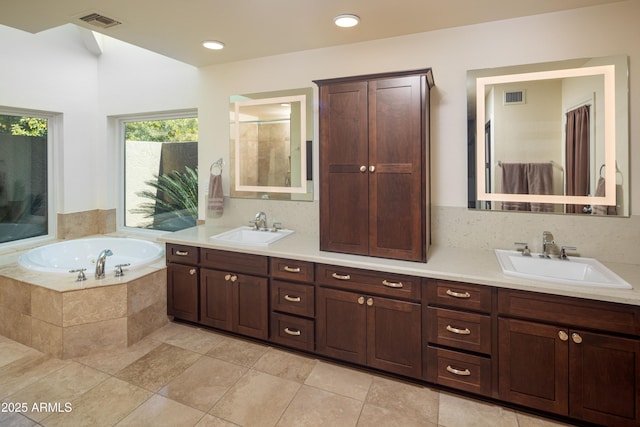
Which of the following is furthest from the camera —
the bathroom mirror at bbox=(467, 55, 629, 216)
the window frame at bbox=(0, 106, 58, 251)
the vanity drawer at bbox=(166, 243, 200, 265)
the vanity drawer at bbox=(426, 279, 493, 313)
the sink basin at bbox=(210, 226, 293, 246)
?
the window frame at bbox=(0, 106, 58, 251)

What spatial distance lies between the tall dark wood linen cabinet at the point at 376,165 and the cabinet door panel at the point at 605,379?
92 cm

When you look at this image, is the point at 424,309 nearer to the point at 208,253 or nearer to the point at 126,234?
the point at 208,253

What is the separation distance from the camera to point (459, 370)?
2.02m

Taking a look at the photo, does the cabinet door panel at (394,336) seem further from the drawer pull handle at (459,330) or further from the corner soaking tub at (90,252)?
the corner soaking tub at (90,252)

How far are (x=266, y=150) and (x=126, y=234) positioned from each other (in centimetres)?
229

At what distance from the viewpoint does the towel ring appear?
3.40 metres

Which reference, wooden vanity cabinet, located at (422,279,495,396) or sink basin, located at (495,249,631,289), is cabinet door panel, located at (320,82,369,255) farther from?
sink basin, located at (495,249,631,289)

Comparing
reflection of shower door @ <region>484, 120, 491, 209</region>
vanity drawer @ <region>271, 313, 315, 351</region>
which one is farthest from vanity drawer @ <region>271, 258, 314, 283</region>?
reflection of shower door @ <region>484, 120, 491, 209</region>

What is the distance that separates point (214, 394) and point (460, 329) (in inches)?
60.5

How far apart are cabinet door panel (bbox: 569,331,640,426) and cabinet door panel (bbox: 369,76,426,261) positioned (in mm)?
928

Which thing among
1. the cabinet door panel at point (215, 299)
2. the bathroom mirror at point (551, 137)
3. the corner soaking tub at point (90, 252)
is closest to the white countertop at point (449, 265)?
the cabinet door panel at point (215, 299)

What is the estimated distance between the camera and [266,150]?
10.4 feet

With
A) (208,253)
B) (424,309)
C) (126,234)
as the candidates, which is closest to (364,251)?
(424,309)

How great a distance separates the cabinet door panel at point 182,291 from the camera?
9.36ft
